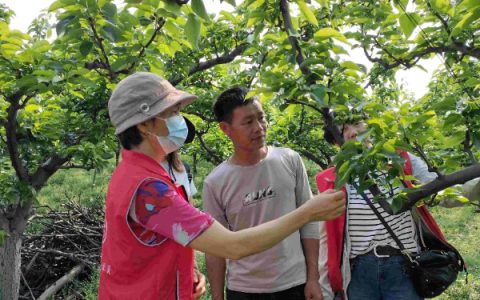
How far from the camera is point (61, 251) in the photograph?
19.4 ft

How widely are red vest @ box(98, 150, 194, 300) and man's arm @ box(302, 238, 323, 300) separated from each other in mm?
843

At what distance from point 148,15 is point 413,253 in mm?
1751

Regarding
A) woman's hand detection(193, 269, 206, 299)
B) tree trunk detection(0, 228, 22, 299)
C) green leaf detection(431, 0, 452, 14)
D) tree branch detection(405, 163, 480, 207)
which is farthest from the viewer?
tree trunk detection(0, 228, 22, 299)

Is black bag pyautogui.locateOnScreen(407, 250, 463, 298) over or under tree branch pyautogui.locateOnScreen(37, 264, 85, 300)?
over

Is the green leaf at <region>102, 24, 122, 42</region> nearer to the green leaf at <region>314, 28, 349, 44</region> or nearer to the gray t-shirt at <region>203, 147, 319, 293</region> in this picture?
the green leaf at <region>314, 28, 349, 44</region>

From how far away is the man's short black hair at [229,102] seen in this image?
8.20 ft

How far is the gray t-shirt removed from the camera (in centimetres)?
237

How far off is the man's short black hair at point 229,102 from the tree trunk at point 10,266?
7.73 feet

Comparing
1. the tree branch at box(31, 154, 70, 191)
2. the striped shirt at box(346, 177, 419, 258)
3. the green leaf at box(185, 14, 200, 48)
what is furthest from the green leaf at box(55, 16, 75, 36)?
the tree branch at box(31, 154, 70, 191)

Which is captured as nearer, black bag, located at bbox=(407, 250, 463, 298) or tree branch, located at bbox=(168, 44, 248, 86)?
black bag, located at bbox=(407, 250, 463, 298)

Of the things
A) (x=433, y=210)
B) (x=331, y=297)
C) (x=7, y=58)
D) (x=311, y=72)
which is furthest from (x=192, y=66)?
(x=433, y=210)

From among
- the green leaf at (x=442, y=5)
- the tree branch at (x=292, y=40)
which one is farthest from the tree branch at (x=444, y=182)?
the green leaf at (x=442, y=5)

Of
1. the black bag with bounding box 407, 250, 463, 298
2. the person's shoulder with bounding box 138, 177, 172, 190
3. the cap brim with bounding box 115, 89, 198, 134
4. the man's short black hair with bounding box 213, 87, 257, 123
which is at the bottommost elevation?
the black bag with bounding box 407, 250, 463, 298

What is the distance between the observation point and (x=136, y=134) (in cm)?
182
